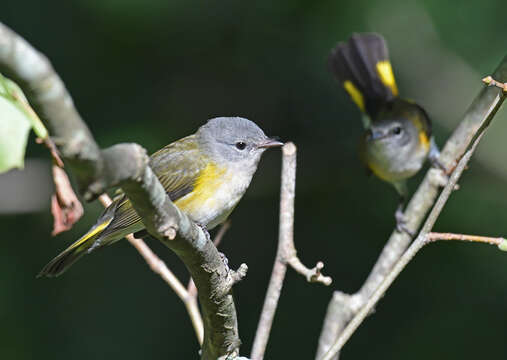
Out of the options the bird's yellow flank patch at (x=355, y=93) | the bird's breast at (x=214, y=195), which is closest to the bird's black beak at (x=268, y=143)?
the bird's breast at (x=214, y=195)

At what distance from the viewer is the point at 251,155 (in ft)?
11.1

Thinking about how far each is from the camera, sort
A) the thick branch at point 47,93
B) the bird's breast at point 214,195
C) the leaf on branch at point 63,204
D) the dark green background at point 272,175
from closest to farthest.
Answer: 1. the thick branch at point 47,93
2. the leaf on branch at point 63,204
3. the bird's breast at point 214,195
4. the dark green background at point 272,175

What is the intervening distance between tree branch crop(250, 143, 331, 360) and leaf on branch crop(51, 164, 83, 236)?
0.91 metres

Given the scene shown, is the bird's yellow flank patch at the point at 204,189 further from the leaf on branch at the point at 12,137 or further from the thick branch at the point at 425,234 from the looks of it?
the leaf on branch at the point at 12,137

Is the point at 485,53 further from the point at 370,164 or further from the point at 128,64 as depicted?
the point at 128,64

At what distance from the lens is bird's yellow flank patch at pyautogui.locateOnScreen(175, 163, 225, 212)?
310cm

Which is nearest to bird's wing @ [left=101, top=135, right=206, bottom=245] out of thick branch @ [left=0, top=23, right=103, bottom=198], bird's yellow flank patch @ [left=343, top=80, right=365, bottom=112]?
thick branch @ [left=0, top=23, right=103, bottom=198]

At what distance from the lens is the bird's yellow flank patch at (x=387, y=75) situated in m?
5.67

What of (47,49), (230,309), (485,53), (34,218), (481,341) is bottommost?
(34,218)

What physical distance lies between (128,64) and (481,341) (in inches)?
137

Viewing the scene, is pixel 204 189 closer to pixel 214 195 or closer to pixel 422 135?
pixel 214 195

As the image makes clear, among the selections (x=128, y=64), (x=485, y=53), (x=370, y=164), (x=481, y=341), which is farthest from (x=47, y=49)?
(x=481, y=341)

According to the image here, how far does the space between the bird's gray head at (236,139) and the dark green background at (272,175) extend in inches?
65.5

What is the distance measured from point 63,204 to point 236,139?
1253 mm
